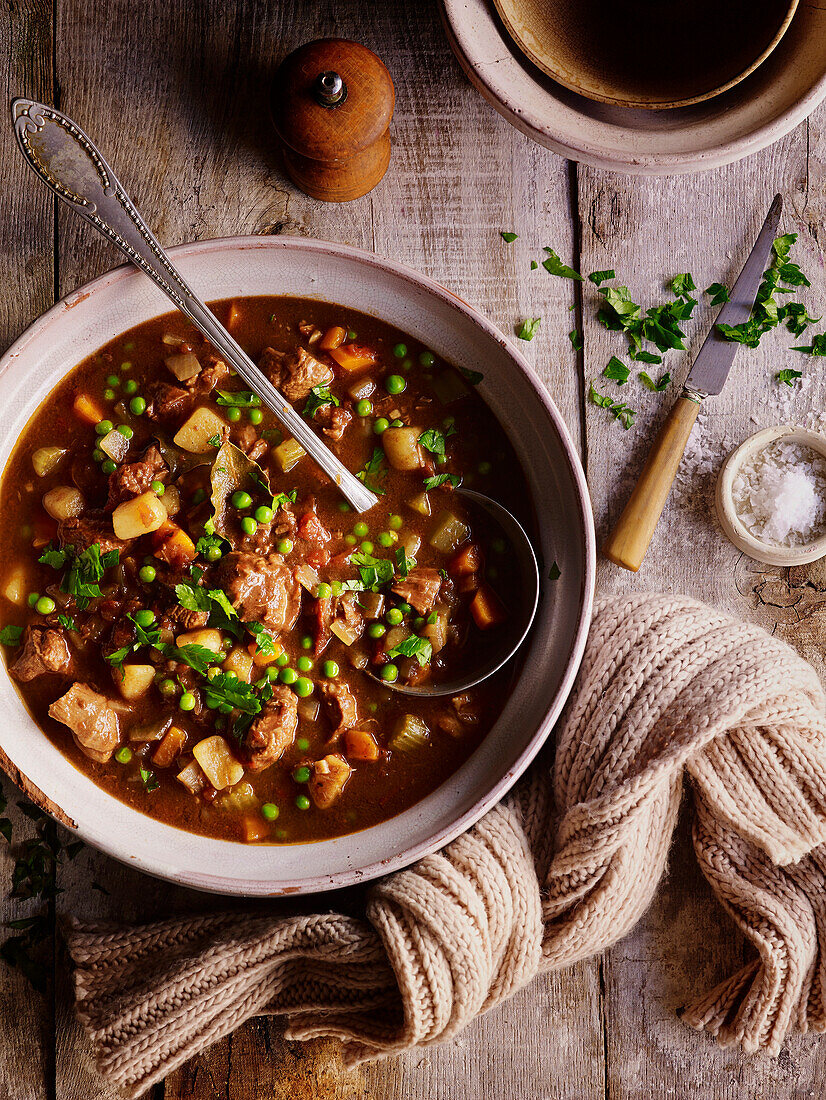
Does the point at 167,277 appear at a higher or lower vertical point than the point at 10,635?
higher

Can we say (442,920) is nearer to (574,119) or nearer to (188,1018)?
(188,1018)

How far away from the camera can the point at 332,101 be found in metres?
3.05

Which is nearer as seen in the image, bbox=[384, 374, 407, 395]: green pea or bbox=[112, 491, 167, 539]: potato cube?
bbox=[112, 491, 167, 539]: potato cube

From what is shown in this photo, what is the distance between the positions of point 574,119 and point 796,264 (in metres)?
1.29

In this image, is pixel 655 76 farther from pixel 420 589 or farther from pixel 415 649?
pixel 415 649

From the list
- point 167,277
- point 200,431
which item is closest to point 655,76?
point 167,277

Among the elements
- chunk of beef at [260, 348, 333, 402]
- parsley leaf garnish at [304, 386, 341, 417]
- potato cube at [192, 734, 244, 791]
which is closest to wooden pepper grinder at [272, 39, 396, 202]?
chunk of beef at [260, 348, 333, 402]

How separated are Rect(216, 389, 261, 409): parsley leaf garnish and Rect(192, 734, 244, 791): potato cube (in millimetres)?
1319

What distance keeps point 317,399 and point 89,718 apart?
1521 millimetres

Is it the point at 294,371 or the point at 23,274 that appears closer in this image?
the point at 294,371

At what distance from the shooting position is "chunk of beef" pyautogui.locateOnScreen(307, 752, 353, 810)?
3.34 metres

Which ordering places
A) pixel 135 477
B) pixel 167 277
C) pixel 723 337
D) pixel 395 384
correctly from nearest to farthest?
1. pixel 167 277
2. pixel 135 477
3. pixel 395 384
4. pixel 723 337

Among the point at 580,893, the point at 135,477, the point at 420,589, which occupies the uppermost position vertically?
the point at 135,477

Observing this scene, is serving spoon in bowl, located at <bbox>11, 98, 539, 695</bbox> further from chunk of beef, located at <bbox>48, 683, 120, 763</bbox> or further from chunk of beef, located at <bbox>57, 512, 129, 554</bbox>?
chunk of beef, located at <bbox>48, 683, 120, 763</bbox>
